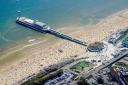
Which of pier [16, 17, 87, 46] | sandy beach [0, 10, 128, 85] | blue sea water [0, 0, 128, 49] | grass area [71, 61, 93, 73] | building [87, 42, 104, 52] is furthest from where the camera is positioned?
blue sea water [0, 0, 128, 49]

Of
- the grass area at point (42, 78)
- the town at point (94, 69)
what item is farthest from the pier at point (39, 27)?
the grass area at point (42, 78)

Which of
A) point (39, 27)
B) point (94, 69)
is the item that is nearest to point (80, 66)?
point (94, 69)

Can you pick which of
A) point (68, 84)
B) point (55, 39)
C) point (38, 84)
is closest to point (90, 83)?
point (68, 84)

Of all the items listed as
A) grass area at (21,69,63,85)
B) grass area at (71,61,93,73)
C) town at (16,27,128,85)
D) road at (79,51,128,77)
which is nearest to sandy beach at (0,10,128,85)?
town at (16,27,128,85)

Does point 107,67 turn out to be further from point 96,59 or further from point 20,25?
point 20,25

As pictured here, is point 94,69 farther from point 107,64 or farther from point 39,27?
point 39,27

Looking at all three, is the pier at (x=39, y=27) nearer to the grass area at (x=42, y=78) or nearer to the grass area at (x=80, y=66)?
the grass area at (x=80, y=66)

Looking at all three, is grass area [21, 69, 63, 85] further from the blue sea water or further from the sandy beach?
the blue sea water

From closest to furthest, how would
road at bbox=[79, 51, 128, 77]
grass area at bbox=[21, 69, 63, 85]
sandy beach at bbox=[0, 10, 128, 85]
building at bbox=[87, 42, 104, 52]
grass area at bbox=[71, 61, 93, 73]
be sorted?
grass area at bbox=[21, 69, 63, 85] → road at bbox=[79, 51, 128, 77] → grass area at bbox=[71, 61, 93, 73] → sandy beach at bbox=[0, 10, 128, 85] → building at bbox=[87, 42, 104, 52]
